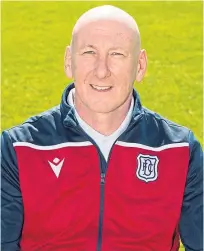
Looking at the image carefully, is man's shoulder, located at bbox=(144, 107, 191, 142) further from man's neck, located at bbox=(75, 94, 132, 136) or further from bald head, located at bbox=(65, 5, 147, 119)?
bald head, located at bbox=(65, 5, 147, 119)


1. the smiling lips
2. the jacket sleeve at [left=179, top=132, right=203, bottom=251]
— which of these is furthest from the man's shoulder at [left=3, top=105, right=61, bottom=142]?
the jacket sleeve at [left=179, top=132, right=203, bottom=251]

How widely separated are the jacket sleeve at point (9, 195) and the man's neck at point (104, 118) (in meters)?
0.37

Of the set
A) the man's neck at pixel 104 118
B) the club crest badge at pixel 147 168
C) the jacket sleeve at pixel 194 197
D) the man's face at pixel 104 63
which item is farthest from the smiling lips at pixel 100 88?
the jacket sleeve at pixel 194 197

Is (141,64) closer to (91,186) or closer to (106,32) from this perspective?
(106,32)

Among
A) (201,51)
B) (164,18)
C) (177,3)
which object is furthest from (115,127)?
(177,3)

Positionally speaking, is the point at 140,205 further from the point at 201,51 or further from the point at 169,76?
the point at 201,51

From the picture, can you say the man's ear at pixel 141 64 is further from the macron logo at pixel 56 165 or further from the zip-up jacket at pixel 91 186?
the macron logo at pixel 56 165

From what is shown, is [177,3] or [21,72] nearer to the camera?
[21,72]

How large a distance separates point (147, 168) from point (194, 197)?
0.89 ft

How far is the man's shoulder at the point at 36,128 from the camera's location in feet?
11.4

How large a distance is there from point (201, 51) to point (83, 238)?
944cm

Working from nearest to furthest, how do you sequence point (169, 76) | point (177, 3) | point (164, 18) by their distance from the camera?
point (169, 76) < point (164, 18) < point (177, 3)

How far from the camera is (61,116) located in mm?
3547

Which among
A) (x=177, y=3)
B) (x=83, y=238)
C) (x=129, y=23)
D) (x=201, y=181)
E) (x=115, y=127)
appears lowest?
(x=83, y=238)
